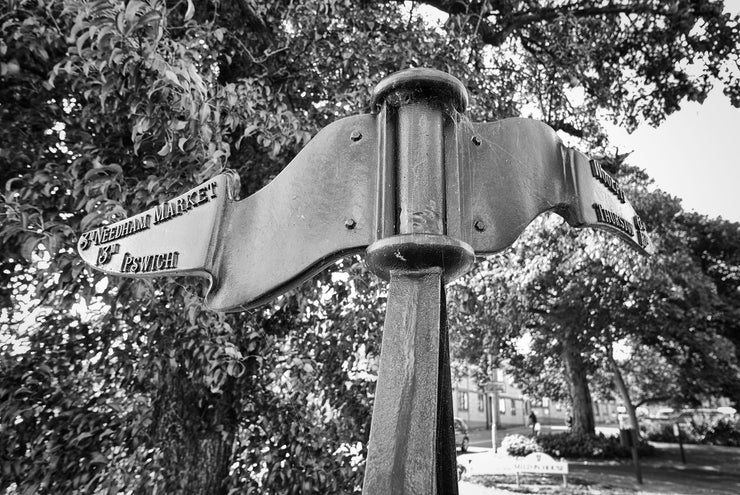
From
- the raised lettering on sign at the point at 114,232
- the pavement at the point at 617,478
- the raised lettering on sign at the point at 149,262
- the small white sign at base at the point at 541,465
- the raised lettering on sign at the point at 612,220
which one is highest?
the raised lettering on sign at the point at 612,220

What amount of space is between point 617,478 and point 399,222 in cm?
1566

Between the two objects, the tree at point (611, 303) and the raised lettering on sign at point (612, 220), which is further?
the tree at point (611, 303)

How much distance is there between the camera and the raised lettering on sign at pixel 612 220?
1.20 metres

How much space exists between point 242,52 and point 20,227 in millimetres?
2369

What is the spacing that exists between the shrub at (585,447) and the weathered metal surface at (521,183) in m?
19.8

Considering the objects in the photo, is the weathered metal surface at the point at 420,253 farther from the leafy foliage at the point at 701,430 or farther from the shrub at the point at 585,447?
the leafy foliage at the point at 701,430

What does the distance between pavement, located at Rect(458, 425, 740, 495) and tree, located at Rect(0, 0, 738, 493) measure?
8713mm

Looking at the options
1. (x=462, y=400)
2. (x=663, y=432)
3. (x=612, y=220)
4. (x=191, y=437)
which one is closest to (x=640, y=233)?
(x=612, y=220)

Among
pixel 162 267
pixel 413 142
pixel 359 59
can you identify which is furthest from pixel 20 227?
pixel 359 59

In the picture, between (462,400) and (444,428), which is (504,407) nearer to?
(462,400)

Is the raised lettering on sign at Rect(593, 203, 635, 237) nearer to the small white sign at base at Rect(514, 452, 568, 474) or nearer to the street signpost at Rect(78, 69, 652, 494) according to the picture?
the street signpost at Rect(78, 69, 652, 494)

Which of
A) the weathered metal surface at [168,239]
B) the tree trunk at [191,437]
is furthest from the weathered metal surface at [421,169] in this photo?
the tree trunk at [191,437]

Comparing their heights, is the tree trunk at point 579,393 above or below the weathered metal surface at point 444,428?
above

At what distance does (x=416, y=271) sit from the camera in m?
0.91
